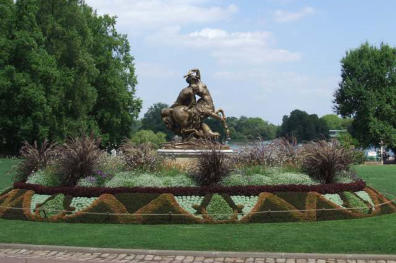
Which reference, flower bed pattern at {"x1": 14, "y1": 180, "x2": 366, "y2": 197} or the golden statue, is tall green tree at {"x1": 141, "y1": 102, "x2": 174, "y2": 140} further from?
flower bed pattern at {"x1": 14, "y1": 180, "x2": 366, "y2": 197}

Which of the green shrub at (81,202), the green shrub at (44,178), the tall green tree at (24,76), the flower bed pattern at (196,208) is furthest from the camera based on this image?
the tall green tree at (24,76)

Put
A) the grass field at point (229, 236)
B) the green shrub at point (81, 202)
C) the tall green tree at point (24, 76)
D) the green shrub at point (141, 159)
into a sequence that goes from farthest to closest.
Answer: the tall green tree at point (24, 76), the green shrub at point (141, 159), the green shrub at point (81, 202), the grass field at point (229, 236)

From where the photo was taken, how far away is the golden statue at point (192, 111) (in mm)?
18812

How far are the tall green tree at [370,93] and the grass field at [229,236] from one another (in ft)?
116

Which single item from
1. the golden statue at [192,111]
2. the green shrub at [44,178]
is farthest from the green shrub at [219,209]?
the golden statue at [192,111]

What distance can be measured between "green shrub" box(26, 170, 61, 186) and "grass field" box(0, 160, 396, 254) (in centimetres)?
221

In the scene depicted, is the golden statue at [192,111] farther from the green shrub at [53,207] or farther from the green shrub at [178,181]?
the green shrub at [53,207]

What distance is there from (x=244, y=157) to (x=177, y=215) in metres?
4.60

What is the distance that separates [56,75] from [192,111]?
51.2 feet

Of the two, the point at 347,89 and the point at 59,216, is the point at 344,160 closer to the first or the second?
the point at 59,216

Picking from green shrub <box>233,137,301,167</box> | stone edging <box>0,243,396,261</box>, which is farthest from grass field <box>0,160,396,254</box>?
green shrub <box>233,137,301,167</box>

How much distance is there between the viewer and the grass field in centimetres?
973

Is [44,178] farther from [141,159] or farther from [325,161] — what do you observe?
[325,161]

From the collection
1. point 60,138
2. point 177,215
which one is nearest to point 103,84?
point 60,138
